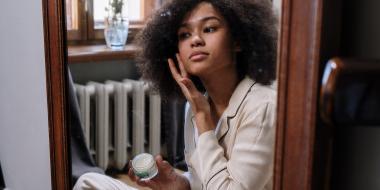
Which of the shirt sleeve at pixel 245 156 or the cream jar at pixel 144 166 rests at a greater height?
the shirt sleeve at pixel 245 156

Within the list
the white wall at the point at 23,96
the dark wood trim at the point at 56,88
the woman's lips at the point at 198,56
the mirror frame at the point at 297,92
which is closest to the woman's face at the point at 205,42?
the woman's lips at the point at 198,56

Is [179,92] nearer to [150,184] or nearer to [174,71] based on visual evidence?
[174,71]

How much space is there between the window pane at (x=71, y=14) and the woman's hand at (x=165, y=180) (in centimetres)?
36

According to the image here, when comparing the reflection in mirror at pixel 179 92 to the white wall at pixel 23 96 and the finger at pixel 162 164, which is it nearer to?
the finger at pixel 162 164

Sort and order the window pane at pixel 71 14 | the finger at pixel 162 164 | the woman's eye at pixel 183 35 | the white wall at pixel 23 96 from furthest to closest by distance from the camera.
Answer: the white wall at pixel 23 96 < the window pane at pixel 71 14 < the finger at pixel 162 164 < the woman's eye at pixel 183 35

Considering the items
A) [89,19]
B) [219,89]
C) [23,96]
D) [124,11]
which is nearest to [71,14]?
[89,19]

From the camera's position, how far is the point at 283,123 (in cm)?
62

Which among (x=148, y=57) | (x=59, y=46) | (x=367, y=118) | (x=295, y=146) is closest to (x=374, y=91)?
(x=367, y=118)

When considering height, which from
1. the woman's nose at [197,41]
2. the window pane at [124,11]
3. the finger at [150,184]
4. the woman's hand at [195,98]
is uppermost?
the window pane at [124,11]

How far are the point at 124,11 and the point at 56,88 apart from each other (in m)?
0.30

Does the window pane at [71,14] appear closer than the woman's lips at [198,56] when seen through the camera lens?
No

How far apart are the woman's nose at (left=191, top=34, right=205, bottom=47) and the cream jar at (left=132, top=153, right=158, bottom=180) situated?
27 cm

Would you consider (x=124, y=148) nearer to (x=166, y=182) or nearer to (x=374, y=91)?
(x=166, y=182)

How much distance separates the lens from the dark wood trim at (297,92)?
0.57 m
